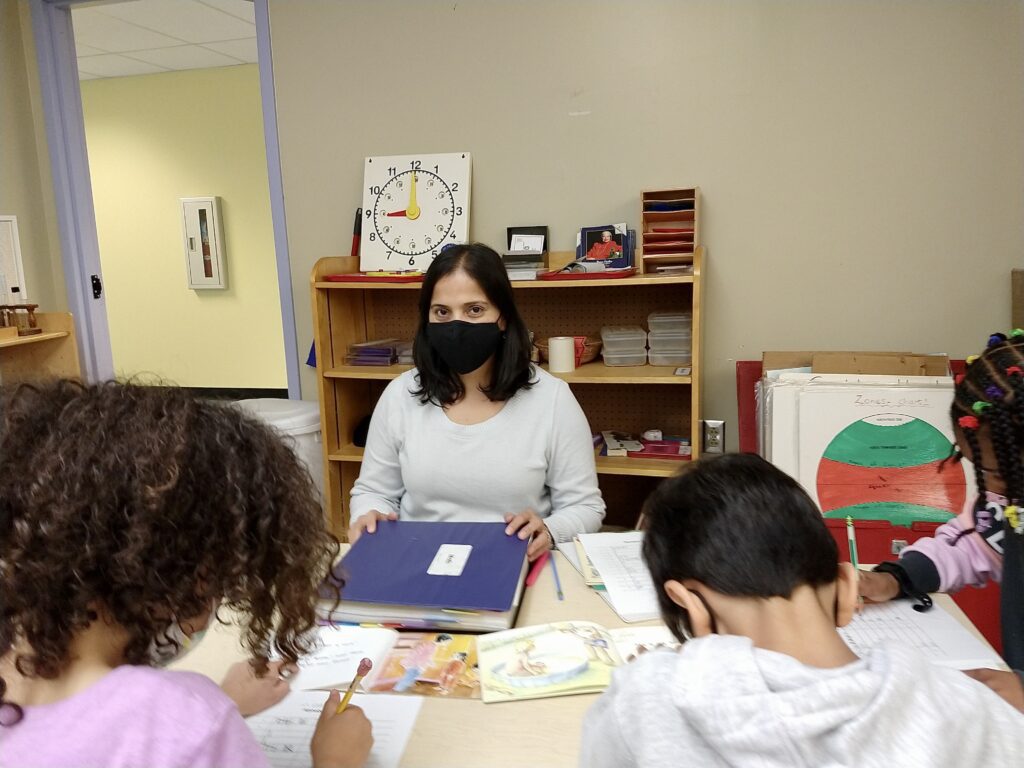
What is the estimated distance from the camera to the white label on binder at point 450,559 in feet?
3.88

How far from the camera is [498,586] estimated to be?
1.13 m

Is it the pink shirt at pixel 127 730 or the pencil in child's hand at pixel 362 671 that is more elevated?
the pink shirt at pixel 127 730

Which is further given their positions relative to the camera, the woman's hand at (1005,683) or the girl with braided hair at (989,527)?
the girl with braided hair at (989,527)

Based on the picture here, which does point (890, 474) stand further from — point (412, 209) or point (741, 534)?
point (412, 209)

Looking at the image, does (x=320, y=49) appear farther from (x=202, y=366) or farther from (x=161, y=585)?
(x=202, y=366)

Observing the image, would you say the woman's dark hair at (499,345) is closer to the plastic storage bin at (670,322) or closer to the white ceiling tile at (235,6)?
the plastic storage bin at (670,322)

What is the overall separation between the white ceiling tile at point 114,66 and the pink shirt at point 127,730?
4.99m

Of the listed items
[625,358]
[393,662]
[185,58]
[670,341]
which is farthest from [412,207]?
[185,58]

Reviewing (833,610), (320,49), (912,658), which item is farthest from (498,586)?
(320,49)

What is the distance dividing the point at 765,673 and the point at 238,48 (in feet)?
16.1

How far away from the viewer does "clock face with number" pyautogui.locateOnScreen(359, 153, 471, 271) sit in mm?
2654

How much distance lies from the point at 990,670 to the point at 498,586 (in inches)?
27.1

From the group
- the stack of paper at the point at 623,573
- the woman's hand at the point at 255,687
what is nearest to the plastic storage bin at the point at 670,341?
the stack of paper at the point at 623,573

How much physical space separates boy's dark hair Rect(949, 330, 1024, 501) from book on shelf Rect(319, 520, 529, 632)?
73 cm
